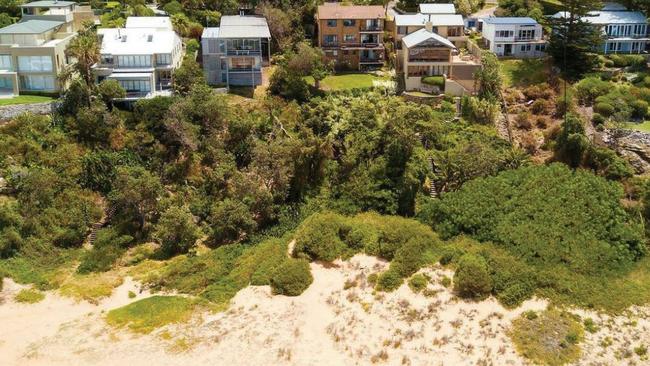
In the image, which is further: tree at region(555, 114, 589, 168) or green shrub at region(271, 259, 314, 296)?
tree at region(555, 114, 589, 168)

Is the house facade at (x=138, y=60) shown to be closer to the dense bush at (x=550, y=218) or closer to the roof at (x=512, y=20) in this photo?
the dense bush at (x=550, y=218)

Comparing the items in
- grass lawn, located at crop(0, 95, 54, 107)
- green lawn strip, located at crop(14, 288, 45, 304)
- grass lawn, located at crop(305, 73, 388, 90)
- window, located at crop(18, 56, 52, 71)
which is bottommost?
green lawn strip, located at crop(14, 288, 45, 304)

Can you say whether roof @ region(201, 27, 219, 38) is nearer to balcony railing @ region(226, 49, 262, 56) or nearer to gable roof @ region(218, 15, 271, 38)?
gable roof @ region(218, 15, 271, 38)

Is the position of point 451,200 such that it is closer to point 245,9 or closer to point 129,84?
point 129,84

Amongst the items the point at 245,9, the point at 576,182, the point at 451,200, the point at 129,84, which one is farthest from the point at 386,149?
the point at 245,9

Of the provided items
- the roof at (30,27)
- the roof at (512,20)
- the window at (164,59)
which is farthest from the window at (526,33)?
the roof at (30,27)

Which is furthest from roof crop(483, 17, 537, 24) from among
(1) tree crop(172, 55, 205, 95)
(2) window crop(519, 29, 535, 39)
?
(1) tree crop(172, 55, 205, 95)
